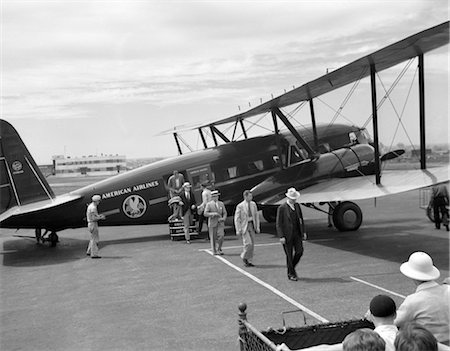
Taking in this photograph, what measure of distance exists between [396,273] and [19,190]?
11.0 metres

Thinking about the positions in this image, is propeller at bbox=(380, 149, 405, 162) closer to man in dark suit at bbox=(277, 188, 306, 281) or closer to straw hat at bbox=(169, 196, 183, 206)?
straw hat at bbox=(169, 196, 183, 206)

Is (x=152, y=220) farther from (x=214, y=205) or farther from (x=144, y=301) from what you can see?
(x=144, y=301)

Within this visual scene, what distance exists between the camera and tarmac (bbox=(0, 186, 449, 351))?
747 cm

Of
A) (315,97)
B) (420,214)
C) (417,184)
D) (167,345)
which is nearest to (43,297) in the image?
(167,345)

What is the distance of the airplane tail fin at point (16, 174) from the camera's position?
599 inches

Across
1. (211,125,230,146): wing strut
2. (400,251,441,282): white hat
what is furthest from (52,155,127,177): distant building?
(400,251,441,282): white hat

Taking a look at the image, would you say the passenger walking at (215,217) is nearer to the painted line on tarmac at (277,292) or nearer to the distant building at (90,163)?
the painted line on tarmac at (277,292)

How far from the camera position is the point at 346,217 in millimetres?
16344

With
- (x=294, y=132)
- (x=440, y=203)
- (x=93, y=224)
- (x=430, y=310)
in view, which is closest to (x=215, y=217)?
(x=93, y=224)

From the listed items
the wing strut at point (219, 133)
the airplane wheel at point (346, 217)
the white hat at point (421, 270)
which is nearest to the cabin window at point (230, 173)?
the wing strut at point (219, 133)

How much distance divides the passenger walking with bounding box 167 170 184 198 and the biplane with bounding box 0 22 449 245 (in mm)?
262

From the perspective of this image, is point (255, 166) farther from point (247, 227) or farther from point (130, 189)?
point (247, 227)

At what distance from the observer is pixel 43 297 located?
9797mm

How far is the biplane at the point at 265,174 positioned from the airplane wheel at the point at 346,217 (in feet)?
0.11
